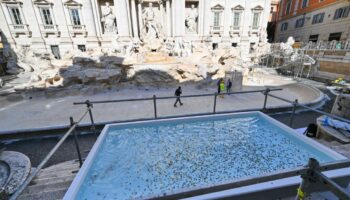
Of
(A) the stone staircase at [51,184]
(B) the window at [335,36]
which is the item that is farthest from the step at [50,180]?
(B) the window at [335,36]

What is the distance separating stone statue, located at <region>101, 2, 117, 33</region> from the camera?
21.1 meters

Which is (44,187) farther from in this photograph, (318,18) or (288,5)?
(288,5)

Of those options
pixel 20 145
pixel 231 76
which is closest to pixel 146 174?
pixel 20 145

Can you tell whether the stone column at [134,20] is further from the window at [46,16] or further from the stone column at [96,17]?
the window at [46,16]

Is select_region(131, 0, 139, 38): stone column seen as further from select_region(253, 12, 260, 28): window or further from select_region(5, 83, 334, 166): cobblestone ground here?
select_region(5, 83, 334, 166): cobblestone ground

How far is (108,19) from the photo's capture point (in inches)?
837

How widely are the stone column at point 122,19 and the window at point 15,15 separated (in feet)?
40.3

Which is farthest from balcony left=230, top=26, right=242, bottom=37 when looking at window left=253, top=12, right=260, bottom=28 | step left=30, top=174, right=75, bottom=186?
step left=30, top=174, right=75, bottom=186

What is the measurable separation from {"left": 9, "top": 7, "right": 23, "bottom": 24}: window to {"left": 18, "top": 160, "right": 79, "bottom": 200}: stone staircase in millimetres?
26614

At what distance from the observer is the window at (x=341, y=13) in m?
17.2

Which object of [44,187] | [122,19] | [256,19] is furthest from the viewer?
[256,19]

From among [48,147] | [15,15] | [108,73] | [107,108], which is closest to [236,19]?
[108,73]

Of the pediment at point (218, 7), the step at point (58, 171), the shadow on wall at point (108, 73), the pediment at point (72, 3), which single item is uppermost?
the pediment at point (72, 3)

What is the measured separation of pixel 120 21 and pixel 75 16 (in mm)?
6184
